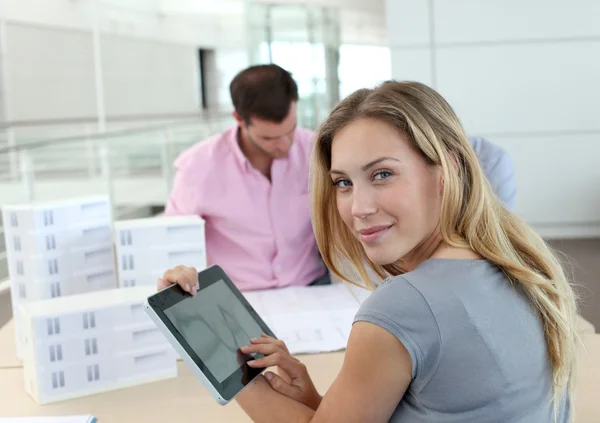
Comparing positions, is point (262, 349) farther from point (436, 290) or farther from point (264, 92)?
point (264, 92)

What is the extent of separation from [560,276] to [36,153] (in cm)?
745

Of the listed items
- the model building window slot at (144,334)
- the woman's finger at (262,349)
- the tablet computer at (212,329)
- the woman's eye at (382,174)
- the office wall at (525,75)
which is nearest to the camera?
the woman's eye at (382,174)

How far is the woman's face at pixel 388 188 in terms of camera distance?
3.53ft

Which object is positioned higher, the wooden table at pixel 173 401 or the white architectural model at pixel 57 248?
the white architectural model at pixel 57 248

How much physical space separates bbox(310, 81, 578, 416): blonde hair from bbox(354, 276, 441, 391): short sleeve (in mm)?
123

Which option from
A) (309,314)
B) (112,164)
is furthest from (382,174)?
(112,164)

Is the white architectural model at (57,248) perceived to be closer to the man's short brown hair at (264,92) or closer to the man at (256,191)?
the man at (256,191)

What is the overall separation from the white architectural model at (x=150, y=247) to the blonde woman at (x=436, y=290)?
757 millimetres

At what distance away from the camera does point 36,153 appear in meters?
7.96

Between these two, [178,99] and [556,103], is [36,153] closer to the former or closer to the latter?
[556,103]

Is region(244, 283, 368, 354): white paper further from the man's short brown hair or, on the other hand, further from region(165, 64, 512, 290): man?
the man's short brown hair

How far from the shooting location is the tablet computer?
1.20 meters

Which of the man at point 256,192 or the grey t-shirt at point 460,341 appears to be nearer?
the grey t-shirt at point 460,341

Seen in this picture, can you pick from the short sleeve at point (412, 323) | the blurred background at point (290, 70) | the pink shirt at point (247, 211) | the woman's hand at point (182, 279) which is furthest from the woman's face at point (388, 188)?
the pink shirt at point (247, 211)
